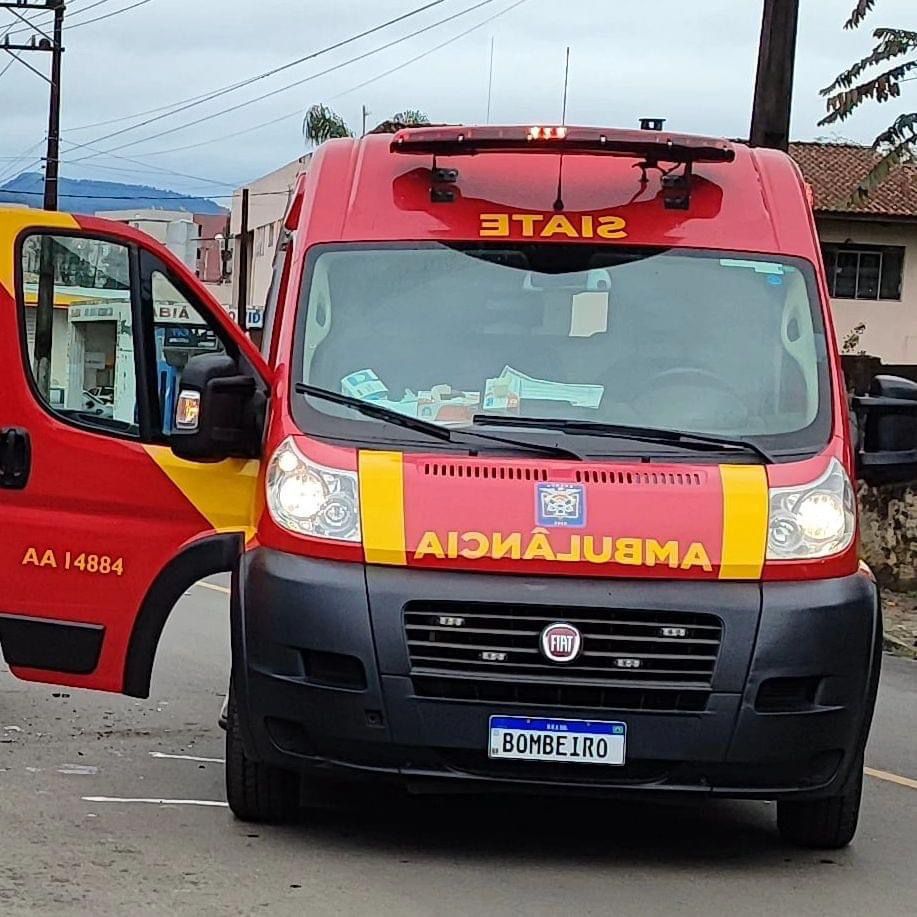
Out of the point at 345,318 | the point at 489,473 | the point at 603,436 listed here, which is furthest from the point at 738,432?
the point at 345,318

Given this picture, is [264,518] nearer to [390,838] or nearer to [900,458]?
[390,838]

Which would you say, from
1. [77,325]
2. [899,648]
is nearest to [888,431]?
[77,325]

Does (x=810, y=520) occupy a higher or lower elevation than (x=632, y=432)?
lower

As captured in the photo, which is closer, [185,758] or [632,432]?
[632,432]

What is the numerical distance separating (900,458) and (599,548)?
147cm

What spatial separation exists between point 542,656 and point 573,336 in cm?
133

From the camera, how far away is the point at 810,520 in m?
6.35

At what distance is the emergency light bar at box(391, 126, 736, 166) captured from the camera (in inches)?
283

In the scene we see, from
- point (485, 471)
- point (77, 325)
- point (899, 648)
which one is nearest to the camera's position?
point (485, 471)

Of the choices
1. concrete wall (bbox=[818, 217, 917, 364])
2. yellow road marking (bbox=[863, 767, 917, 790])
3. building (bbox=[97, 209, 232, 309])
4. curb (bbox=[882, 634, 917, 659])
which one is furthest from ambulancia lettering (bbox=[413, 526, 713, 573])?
building (bbox=[97, 209, 232, 309])

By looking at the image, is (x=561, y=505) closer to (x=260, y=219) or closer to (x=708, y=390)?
(x=708, y=390)

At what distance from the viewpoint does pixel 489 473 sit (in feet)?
20.8

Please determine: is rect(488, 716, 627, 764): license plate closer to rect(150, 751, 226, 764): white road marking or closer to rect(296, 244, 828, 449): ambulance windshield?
rect(296, 244, 828, 449): ambulance windshield

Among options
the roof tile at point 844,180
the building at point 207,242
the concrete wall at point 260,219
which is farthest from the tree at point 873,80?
the concrete wall at point 260,219
